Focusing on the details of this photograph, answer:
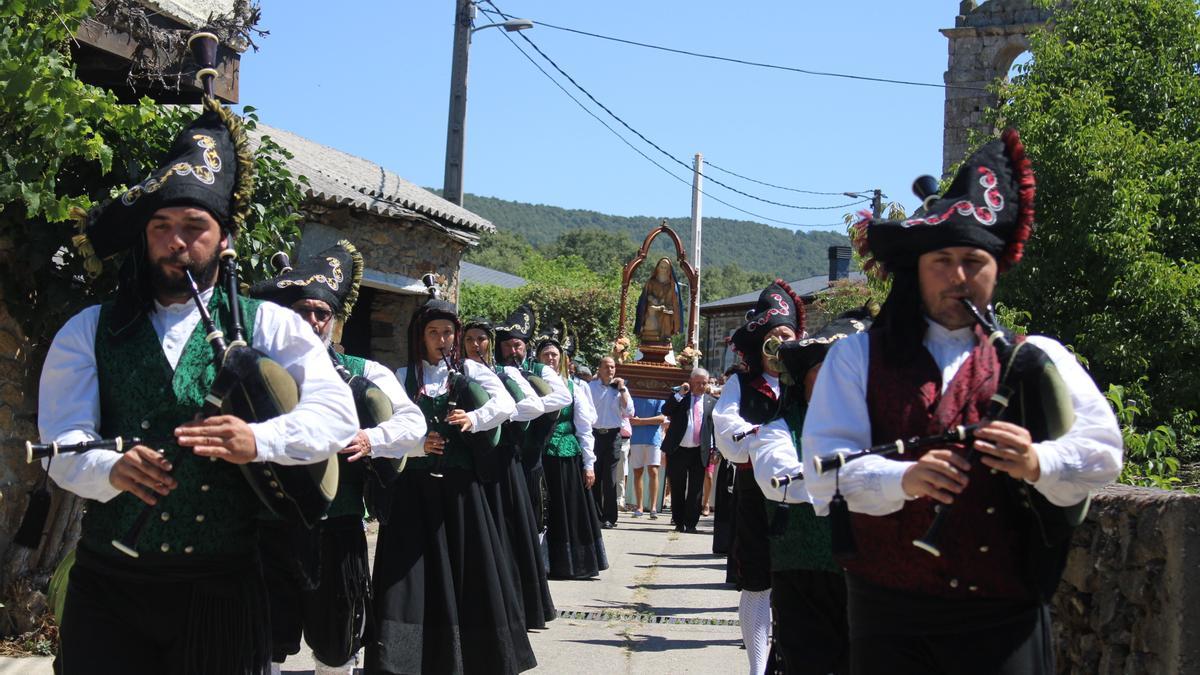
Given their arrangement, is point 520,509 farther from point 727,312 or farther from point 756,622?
point 727,312

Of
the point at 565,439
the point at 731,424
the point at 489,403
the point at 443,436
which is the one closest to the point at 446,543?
the point at 443,436

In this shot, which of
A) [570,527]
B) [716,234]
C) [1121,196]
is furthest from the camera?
[716,234]

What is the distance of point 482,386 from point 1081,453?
438 centimetres

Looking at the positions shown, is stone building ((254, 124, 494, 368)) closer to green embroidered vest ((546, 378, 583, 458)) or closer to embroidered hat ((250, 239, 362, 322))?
green embroidered vest ((546, 378, 583, 458))

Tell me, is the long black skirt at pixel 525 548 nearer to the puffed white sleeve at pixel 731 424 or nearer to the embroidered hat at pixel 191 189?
the puffed white sleeve at pixel 731 424

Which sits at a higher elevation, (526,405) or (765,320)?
(765,320)

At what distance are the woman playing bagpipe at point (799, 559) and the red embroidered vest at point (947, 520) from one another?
1.79m

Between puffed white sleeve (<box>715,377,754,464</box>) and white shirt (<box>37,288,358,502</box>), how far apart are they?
8.54 feet

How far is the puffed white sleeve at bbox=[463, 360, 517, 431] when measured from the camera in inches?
281

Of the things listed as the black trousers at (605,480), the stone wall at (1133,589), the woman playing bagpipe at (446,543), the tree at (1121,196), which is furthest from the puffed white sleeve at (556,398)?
the black trousers at (605,480)

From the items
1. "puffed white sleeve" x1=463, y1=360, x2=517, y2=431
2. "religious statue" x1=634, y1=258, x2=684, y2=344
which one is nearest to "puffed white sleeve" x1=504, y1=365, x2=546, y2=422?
"puffed white sleeve" x1=463, y1=360, x2=517, y2=431

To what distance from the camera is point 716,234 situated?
163 metres

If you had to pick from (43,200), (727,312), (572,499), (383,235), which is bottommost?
(572,499)

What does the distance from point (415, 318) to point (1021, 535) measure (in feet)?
14.4
